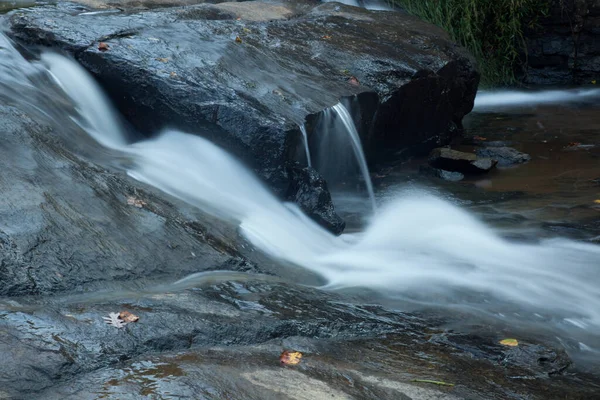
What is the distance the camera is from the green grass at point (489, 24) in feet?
38.7

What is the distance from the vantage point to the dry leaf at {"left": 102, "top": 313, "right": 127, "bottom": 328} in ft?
9.48

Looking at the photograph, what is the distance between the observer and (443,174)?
25.0ft

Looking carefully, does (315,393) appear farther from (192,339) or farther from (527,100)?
(527,100)

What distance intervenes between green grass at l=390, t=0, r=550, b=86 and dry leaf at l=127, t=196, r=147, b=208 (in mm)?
8635

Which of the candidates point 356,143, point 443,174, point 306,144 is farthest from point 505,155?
point 306,144

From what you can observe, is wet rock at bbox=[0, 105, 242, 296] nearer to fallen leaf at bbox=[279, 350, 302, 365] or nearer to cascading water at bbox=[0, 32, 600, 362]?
cascading water at bbox=[0, 32, 600, 362]

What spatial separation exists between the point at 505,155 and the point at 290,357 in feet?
18.6

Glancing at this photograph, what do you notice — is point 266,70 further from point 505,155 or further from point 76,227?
point 76,227

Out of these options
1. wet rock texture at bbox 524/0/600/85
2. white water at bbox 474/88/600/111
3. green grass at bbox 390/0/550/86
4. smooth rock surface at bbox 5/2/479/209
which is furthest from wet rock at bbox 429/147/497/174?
wet rock texture at bbox 524/0/600/85

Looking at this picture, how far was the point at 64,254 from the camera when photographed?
3457mm

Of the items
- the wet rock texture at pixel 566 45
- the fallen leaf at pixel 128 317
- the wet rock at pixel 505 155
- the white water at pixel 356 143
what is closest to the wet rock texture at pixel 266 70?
the white water at pixel 356 143

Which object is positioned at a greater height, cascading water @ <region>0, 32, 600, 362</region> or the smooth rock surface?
the smooth rock surface

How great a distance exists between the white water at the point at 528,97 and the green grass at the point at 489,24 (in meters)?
0.50

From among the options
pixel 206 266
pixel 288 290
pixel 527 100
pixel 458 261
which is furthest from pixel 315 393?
pixel 527 100
